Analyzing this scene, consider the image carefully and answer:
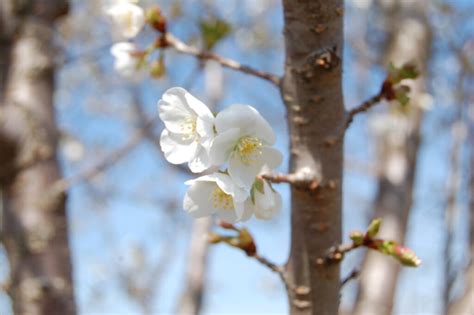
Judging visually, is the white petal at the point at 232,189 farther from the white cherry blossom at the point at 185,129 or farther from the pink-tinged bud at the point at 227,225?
the pink-tinged bud at the point at 227,225

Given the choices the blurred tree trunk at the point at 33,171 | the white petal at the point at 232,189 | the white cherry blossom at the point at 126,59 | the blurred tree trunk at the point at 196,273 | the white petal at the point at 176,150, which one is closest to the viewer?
the white petal at the point at 232,189

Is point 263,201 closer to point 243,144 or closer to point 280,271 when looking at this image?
point 243,144

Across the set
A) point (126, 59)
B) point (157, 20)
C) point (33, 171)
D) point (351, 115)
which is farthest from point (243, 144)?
point (33, 171)

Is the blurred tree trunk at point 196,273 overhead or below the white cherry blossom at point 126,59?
below

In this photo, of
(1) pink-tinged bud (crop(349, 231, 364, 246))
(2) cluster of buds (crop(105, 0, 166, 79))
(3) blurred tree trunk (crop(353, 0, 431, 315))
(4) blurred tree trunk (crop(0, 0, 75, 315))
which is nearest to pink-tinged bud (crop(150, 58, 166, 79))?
(2) cluster of buds (crop(105, 0, 166, 79))

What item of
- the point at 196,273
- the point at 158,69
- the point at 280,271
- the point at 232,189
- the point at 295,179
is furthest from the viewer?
the point at 196,273

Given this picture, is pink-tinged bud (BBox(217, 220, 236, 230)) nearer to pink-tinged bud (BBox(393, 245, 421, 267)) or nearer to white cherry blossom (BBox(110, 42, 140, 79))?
pink-tinged bud (BBox(393, 245, 421, 267))

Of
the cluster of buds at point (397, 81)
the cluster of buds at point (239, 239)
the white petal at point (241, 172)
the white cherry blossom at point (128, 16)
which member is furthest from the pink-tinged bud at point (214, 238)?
the white cherry blossom at point (128, 16)
